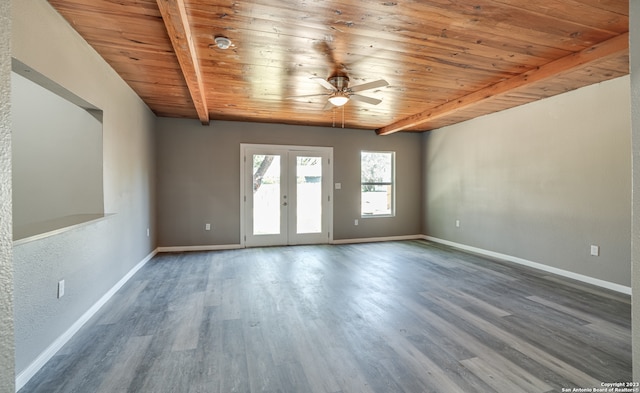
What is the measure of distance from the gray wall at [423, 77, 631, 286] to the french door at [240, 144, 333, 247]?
2656mm

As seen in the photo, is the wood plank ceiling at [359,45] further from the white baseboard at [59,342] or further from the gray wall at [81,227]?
the white baseboard at [59,342]

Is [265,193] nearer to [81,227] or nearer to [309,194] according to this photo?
[309,194]

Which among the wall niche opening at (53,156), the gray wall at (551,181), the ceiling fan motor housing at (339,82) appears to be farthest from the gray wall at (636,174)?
the wall niche opening at (53,156)

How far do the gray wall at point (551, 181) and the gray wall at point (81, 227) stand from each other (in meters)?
5.51

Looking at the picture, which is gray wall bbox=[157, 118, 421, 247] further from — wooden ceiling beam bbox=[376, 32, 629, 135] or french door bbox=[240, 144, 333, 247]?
wooden ceiling beam bbox=[376, 32, 629, 135]

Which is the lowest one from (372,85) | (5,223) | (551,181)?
(5,223)

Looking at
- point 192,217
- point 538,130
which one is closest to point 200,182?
point 192,217

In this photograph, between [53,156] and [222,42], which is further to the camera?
[53,156]

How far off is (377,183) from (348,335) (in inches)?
181

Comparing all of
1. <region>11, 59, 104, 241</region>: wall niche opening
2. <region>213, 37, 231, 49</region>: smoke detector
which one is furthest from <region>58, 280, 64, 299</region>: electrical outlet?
<region>213, 37, 231, 49</region>: smoke detector

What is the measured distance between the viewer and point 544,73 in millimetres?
3131

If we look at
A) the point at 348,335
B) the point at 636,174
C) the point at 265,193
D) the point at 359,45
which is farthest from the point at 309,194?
the point at 636,174

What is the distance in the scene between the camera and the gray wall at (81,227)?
6.02 ft

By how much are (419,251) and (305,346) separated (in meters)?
3.75
